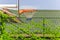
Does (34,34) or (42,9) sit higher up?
(42,9)

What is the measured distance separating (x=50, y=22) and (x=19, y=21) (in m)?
0.91

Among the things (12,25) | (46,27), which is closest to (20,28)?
(12,25)

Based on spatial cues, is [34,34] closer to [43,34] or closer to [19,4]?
[43,34]

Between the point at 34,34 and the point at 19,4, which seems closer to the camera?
the point at 34,34

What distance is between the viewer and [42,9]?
303 inches

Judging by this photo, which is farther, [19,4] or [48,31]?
[19,4]

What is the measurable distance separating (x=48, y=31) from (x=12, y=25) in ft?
3.43

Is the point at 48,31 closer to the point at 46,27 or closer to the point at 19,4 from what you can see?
the point at 46,27

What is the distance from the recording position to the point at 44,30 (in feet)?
24.2

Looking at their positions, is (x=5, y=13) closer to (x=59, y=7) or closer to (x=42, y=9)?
(x=42, y=9)

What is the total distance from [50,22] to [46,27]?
0.63ft

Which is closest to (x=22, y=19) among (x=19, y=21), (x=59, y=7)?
(x=19, y=21)

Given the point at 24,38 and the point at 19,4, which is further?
the point at 19,4

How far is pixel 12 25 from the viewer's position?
739 cm
